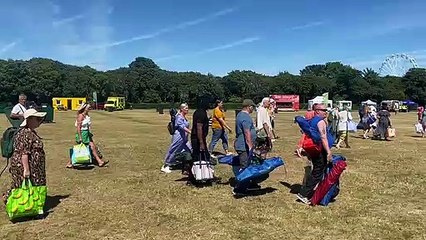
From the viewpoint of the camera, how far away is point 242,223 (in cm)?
701

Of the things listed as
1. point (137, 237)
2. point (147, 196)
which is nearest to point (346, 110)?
point (147, 196)

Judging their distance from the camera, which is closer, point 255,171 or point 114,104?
point 255,171

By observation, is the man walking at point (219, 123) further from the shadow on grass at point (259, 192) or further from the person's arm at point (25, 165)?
the person's arm at point (25, 165)

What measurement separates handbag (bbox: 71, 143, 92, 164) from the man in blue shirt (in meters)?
4.64

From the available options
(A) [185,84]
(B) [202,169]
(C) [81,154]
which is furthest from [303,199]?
(A) [185,84]

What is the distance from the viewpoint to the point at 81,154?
11703mm

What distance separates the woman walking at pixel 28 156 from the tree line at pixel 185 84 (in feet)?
267

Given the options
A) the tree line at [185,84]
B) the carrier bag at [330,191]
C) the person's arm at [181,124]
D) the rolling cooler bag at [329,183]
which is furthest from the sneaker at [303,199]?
the tree line at [185,84]

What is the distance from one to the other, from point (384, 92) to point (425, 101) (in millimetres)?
10069

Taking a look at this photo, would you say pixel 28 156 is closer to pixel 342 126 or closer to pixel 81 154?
pixel 81 154

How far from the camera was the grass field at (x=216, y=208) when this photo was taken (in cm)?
661

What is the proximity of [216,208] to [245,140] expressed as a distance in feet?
5.13

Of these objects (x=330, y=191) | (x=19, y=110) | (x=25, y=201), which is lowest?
(x=330, y=191)

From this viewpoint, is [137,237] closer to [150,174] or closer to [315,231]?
[315,231]
